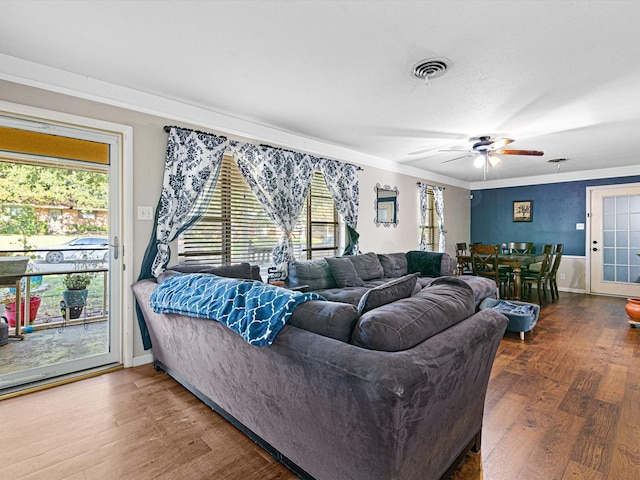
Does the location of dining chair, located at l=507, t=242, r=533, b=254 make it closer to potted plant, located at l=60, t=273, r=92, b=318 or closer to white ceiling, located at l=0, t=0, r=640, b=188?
white ceiling, located at l=0, t=0, r=640, b=188

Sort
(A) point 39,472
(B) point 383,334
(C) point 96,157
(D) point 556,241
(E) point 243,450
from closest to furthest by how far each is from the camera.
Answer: (B) point 383,334
(A) point 39,472
(E) point 243,450
(C) point 96,157
(D) point 556,241

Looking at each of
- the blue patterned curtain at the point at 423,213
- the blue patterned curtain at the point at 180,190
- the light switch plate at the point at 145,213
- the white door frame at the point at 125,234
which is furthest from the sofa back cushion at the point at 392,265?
the white door frame at the point at 125,234

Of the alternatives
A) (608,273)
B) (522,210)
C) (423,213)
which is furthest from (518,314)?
(522,210)

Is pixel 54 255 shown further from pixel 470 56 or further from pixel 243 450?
pixel 470 56

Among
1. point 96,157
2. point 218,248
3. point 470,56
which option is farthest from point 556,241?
point 96,157

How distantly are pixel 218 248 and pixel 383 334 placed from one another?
2737mm

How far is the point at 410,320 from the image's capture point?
1388mm

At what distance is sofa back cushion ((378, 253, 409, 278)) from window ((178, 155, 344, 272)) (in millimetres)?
1226

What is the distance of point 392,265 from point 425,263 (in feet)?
2.09

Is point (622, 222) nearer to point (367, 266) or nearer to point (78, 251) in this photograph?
point (367, 266)

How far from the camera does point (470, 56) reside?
2.38 meters

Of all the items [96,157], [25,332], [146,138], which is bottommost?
[25,332]

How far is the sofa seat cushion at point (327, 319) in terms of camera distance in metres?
1.43

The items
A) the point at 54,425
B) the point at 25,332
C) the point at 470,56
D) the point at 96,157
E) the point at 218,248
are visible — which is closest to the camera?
the point at 54,425
